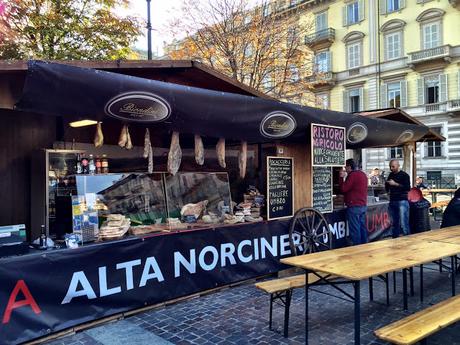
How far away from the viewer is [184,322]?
3.97m

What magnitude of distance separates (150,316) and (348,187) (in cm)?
394

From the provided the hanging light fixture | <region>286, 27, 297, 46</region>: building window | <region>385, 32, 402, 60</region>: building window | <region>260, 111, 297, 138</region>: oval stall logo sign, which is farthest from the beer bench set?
<region>385, 32, 402, 60</region>: building window

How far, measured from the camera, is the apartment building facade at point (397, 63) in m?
24.1

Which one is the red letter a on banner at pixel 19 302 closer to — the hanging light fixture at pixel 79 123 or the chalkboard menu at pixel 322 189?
the hanging light fixture at pixel 79 123

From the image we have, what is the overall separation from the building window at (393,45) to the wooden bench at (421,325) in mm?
27100

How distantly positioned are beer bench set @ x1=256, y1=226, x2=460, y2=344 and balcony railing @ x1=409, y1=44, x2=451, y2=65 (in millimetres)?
23485

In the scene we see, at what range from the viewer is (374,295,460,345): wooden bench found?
2.55 meters

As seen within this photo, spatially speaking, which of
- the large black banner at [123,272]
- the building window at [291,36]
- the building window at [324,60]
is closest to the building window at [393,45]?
the building window at [324,60]

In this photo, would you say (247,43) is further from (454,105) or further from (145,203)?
(454,105)

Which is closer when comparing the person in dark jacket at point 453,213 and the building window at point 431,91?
the person in dark jacket at point 453,213

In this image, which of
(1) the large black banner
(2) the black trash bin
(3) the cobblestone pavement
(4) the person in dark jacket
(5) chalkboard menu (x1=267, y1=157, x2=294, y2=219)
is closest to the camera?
(1) the large black banner

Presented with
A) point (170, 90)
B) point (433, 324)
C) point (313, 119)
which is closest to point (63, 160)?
point (170, 90)

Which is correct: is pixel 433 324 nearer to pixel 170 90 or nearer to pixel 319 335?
pixel 319 335

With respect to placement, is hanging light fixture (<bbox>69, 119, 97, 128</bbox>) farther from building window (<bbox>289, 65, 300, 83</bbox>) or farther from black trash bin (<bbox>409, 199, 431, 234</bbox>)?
building window (<bbox>289, 65, 300, 83</bbox>)
